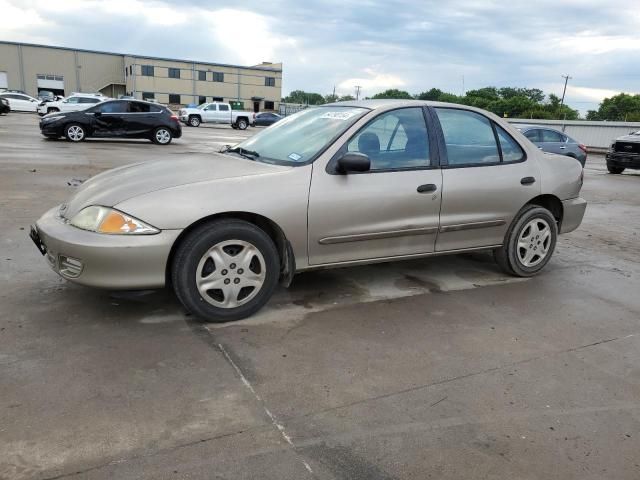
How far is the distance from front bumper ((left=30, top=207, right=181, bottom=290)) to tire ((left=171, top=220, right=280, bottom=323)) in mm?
133

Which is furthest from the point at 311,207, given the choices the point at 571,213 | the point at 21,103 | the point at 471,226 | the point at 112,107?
the point at 21,103

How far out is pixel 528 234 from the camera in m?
5.06

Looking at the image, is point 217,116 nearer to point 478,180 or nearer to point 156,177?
point 478,180

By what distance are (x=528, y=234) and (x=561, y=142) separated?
12.8 metres

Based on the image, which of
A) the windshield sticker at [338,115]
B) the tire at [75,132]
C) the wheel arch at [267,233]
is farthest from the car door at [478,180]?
the tire at [75,132]

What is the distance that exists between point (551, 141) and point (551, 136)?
185 mm

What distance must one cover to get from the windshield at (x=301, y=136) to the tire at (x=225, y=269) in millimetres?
721

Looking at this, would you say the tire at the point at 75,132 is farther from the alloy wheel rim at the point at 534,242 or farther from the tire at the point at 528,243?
the alloy wheel rim at the point at 534,242

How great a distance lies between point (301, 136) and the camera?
4.40 m

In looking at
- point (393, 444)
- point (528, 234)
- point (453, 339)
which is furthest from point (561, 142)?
point (393, 444)

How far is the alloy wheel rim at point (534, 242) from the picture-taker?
16.5 ft

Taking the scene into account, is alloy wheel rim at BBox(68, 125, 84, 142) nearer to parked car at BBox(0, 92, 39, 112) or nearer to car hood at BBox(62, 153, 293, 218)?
car hood at BBox(62, 153, 293, 218)

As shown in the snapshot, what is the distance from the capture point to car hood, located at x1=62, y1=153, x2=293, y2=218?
3.63 metres

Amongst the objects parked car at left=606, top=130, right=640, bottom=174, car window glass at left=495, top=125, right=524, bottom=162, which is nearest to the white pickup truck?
parked car at left=606, top=130, right=640, bottom=174
